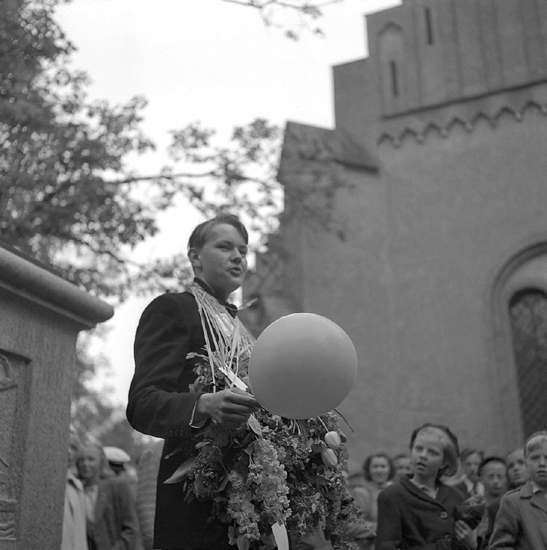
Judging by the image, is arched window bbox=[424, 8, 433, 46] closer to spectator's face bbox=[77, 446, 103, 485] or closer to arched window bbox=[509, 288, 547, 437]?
arched window bbox=[509, 288, 547, 437]

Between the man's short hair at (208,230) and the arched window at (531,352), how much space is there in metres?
11.2

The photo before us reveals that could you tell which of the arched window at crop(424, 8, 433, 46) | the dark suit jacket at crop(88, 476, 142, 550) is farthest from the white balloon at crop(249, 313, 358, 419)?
the arched window at crop(424, 8, 433, 46)

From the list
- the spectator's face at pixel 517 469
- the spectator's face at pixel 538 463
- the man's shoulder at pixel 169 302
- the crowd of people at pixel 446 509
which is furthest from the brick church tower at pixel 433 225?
the man's shoulder at pixel 169 302

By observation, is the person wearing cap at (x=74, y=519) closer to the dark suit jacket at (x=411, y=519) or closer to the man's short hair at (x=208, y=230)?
the dark suit jacket at (x=411, y=519)

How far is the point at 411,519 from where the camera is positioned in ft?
14.5

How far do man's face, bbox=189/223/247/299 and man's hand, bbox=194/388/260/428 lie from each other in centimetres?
74

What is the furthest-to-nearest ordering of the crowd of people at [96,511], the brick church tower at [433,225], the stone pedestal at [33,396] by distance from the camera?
the brick church tower at [433,225] → the crowd of people at [96,511] → the stone pedestal at [33,396]

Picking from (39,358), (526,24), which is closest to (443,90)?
(526,24)

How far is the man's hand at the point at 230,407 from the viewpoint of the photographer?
2207 millimetres

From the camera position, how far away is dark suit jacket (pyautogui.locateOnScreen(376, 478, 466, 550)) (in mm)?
4367

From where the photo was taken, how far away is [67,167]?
9898 mm

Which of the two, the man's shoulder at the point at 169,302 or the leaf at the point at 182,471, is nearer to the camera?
the leaf at the point at 182,471

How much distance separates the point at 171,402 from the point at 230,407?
0.78 feet

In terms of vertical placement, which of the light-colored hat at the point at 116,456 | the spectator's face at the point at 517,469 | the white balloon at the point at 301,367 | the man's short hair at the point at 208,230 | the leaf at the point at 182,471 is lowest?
the leaf at the point at 182,471
